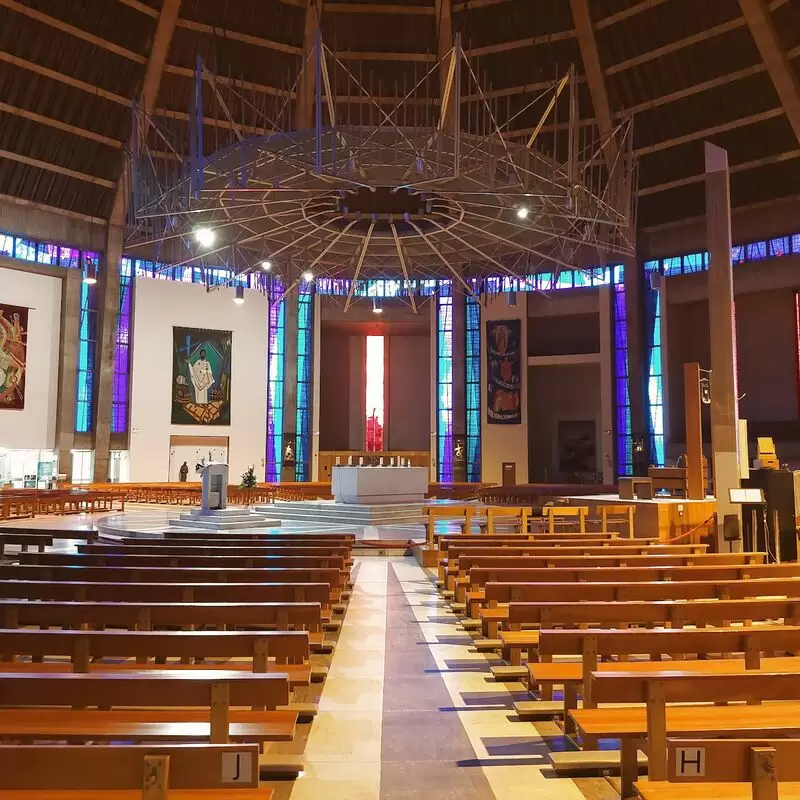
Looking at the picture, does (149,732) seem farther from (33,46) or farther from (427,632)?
(33,46)

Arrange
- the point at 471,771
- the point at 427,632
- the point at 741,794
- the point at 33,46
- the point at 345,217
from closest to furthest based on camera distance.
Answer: the point at 741,794
the point at 471,771
the point at 427,632
the point at 345,217
the point at 33,46

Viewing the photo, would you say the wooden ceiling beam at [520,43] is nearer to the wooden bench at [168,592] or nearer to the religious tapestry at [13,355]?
the religious tapestry at [13,355]

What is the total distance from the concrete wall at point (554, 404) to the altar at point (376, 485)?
13.3 m

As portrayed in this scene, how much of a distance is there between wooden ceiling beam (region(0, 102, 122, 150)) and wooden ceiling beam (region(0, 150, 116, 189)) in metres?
1.14

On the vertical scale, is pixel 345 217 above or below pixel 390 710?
above

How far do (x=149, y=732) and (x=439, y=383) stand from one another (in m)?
26.3

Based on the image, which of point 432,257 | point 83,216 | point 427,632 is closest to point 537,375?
point 432,257

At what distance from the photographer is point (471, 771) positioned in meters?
3.11

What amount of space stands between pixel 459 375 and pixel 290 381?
6299mm

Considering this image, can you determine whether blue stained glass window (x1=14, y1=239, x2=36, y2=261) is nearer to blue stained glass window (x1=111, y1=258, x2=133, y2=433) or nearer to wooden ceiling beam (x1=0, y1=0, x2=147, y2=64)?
blue stained glass window (x1=111, y1=258, x2=133, y2=433)

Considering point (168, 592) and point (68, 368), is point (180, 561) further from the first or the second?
point (68, 368)

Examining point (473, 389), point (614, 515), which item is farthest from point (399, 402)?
point (614, 515)

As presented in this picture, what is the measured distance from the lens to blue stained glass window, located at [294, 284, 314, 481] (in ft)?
92.5

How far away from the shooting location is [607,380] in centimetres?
2614
